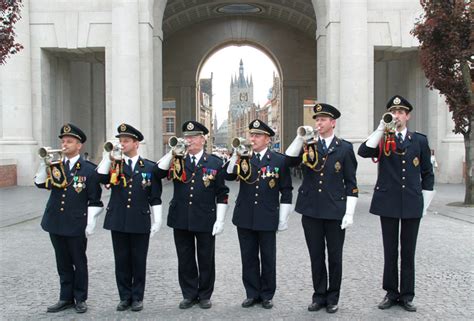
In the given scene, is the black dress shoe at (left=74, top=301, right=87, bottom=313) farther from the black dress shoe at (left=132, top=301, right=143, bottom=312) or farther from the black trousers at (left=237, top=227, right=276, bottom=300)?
the black trousers at (left=237, top=227, right=276, bottom=300)

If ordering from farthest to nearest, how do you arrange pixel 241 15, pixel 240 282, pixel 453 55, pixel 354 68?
1. pixel 241 15
2. pixel 354 68
3. pixel 453 55
4. pixel 240 282

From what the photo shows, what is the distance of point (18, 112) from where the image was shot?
76.9ft

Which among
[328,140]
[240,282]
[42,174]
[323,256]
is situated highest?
→ [328,140]

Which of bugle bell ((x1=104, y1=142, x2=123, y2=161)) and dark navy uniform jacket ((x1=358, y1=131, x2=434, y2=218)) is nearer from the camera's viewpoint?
bugle bell ((x1=104, y1=142, x2=123, y2=161))

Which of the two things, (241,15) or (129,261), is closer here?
(129,261)

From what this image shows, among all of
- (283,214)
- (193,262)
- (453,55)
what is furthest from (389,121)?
(453,55)

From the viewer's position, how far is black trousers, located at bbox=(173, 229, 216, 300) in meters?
5.70

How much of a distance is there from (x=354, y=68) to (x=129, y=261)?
747 inches

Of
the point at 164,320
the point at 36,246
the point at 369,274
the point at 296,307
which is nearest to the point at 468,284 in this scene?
the point at 369,274

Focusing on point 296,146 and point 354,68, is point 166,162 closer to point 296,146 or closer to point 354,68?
point 296,146

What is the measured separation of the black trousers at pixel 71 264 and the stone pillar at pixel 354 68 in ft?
60.5

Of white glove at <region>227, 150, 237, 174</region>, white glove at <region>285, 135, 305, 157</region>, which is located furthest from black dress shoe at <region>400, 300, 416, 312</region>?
white glove at <region>227, 150, 237, 174</region>

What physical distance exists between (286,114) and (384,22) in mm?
17854

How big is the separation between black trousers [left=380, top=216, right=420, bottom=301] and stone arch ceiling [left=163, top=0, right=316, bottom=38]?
28.9 meters
